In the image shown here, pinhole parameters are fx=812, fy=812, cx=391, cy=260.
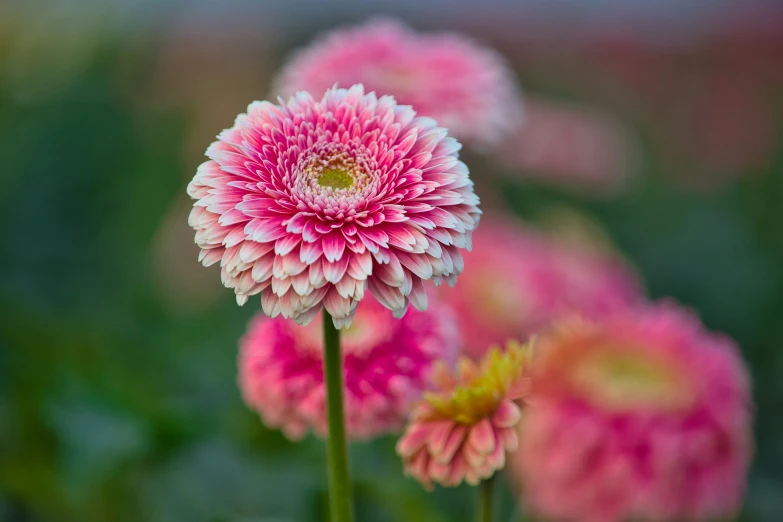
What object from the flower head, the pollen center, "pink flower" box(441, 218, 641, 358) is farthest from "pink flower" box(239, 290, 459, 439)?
"pink flower" box(441, 218, 641, 358)

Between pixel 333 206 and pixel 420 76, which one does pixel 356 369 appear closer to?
pixel 333 206

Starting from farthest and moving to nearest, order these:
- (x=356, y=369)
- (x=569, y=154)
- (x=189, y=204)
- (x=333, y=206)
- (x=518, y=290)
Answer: (x=569, y=154), (x=189, y=204), (x=518, y=290), (x=356, y=369), (x=333, y=206)

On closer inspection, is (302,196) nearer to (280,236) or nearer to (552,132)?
(280,236)

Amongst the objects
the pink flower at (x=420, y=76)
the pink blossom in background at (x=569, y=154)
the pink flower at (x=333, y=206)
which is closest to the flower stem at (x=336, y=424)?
the pink flower at (x=333, y=206)

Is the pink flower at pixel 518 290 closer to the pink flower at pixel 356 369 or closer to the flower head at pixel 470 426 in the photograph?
the pink flower at pixel 356 369

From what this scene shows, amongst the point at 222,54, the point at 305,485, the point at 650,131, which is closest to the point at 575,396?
the point at 305,485

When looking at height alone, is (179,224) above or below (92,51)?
below

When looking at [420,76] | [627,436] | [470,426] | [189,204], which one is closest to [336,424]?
[470,426]
